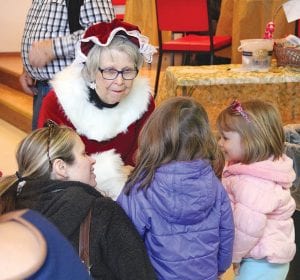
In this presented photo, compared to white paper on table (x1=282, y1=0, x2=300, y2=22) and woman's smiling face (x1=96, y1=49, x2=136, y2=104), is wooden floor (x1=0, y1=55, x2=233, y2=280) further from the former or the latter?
white paper on table (x1=282, y1=0, x2=300, y2=22)

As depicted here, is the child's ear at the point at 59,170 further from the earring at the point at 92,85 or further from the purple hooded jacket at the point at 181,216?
the earring at the point at 92,85

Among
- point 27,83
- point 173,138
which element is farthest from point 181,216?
point 27,83

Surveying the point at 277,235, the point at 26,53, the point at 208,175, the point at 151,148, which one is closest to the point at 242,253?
the point at 277,235

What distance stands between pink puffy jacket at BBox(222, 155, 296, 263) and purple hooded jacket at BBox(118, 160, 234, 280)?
13 centimetres

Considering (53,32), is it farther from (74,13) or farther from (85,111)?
(85,111)

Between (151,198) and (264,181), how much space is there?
432 millimetres

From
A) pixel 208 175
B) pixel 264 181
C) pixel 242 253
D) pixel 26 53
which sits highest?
pixel 26 53

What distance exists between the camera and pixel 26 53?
7.91ft

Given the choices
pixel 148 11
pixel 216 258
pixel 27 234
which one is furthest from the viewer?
pixel 148 11

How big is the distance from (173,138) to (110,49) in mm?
589

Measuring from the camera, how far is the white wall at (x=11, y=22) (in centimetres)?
693

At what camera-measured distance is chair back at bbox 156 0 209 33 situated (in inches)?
156

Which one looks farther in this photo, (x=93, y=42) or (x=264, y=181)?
(x=93, y=42)

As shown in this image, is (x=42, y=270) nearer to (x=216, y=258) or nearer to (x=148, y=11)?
(x=216, y=258)
